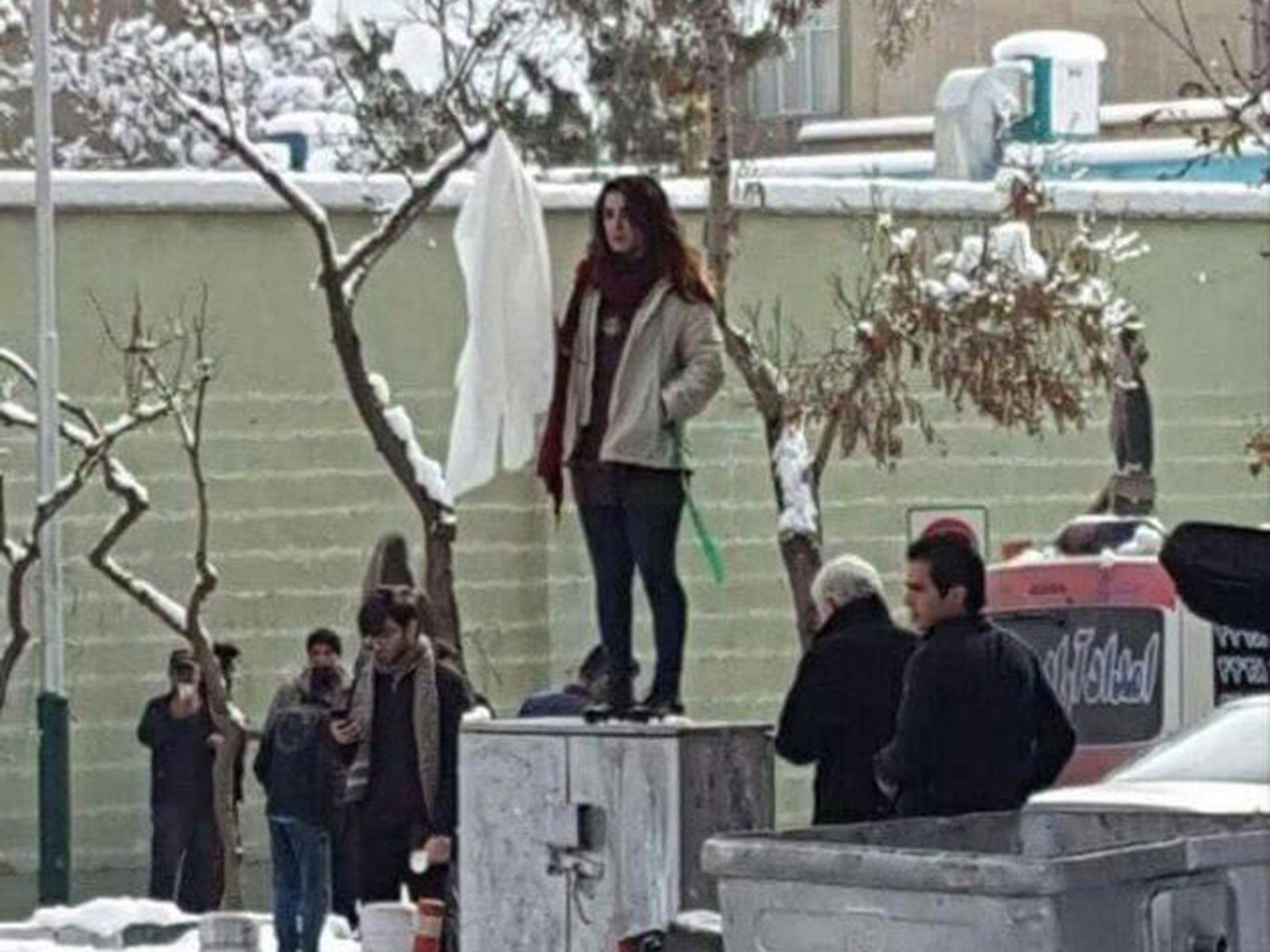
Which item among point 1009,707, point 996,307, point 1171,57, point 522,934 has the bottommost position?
point 522,934

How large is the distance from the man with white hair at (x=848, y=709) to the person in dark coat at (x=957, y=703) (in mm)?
602

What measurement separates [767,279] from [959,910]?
18.0 m

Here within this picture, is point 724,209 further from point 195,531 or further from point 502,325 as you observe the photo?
point 502,325

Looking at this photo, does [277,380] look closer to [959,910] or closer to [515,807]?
[515,807]

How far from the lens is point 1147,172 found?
3269 centimetres

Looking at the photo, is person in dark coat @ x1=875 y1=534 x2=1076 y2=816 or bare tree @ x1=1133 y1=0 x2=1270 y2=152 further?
bare tree @ x1=1133 y1=0 x2=1270 y2=152

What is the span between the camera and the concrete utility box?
12.1 m

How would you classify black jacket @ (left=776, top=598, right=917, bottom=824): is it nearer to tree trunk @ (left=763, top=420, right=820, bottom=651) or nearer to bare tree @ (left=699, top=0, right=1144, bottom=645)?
bare tree @ (left=699, top=0, right=1144, bottom=645)

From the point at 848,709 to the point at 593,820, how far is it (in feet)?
3.56

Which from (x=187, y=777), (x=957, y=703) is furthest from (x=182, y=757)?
(x=957, y=703)

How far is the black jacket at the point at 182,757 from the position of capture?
22.5 m

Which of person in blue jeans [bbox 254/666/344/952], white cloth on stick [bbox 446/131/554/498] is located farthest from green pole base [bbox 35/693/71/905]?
white cloth on stick [bbox 446/131/554/498]

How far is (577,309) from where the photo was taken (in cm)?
1261

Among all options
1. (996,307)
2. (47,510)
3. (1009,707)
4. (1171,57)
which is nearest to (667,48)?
(996,307)
